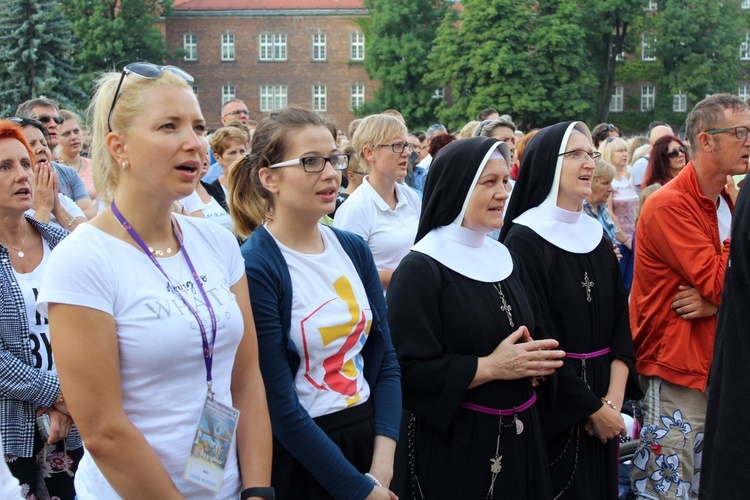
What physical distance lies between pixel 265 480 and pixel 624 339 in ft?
8.03

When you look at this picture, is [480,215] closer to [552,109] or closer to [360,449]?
[360,449]

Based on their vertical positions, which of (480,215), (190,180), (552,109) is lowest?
(552,109)

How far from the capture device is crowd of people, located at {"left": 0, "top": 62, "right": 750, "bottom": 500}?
260 centimetres

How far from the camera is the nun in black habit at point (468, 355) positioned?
3.72 meters

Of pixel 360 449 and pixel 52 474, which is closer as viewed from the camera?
pixel 360 449

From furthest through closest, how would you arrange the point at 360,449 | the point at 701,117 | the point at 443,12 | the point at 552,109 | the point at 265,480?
the point at 443,12
the point at 552,109
the point at 701,117
the point at 360,449
the point at 265,480

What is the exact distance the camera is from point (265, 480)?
9.46ft

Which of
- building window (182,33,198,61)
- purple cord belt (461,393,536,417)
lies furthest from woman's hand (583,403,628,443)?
building window (182,33,198,61)

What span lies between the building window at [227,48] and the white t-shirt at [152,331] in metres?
67.0

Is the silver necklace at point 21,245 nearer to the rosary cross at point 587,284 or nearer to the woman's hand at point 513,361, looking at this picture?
the woman's hand at point 513,361

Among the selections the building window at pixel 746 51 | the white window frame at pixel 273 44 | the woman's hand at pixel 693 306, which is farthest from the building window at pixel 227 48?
the woman's hand at pixel 693 306

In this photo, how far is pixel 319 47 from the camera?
6688 cm

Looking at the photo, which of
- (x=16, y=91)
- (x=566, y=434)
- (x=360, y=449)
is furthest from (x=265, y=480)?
(x=16, y=91)

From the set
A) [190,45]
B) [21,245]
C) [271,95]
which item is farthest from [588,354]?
[190,45]
